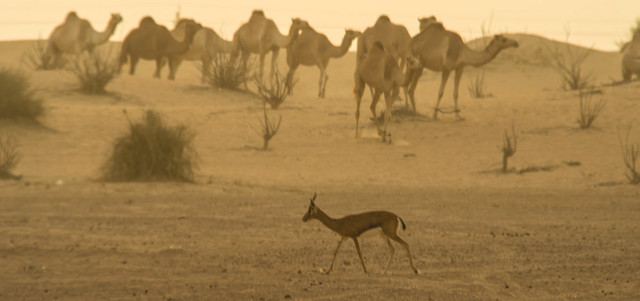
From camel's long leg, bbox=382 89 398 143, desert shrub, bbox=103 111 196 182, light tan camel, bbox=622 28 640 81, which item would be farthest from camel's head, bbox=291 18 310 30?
desert shrub, bbox=103 111 196 182

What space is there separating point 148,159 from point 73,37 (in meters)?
17.2

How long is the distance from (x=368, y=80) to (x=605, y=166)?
424cm

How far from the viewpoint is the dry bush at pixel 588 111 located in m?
22.6

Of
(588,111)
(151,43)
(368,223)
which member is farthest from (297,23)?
(368,223)

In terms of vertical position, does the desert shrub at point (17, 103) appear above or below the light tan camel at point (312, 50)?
below

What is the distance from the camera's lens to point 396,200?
1521cm

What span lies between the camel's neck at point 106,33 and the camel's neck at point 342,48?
587cm

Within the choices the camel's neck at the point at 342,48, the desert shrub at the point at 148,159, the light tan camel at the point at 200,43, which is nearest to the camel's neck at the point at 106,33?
the light tan camel at the point at 200,43

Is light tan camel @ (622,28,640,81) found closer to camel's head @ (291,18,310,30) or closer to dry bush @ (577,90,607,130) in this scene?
dry bush @ (577,90,607,130)

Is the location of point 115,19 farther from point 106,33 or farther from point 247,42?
point 247,42

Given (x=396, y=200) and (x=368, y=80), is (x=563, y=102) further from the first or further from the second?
(x=396, y=200)

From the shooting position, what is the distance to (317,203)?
14938 mm

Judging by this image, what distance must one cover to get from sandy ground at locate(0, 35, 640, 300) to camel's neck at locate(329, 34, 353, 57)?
3.23 metres

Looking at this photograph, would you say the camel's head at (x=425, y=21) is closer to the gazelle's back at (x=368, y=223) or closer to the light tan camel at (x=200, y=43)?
the light tan camel at (x=200, y=43)
